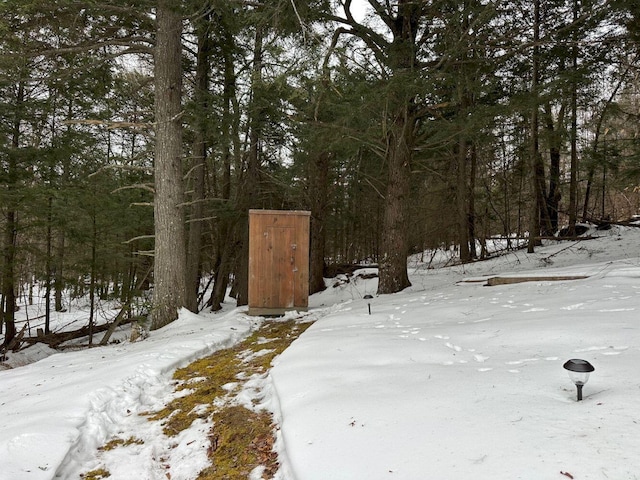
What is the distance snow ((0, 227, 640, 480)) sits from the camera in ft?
5.23

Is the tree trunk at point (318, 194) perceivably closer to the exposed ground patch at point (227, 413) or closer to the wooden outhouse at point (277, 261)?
the wooden outhouse at point (277, 261)

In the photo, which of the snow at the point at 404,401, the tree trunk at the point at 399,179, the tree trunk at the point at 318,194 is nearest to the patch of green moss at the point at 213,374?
the snow at the point at 404,401

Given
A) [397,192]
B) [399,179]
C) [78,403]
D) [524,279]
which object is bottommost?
[78,403]

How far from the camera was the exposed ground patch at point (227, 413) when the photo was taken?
208 cm

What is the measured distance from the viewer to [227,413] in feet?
8.98

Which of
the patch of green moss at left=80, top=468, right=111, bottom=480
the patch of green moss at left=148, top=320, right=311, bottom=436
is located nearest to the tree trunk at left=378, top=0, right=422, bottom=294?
the patch of green moss at left=148, top=320, right=311, bottom=436

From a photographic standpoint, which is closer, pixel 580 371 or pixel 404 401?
pixel 580 371

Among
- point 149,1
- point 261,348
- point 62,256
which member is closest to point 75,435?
point 261,348

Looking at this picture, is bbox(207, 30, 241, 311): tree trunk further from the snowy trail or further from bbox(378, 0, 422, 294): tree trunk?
the snowy trail

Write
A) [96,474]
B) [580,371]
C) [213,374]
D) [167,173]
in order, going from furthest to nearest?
[167,173]
[213,374]
[96,474]
[580,371]

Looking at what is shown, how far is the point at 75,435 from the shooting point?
233 cm

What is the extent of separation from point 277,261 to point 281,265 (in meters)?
0.11

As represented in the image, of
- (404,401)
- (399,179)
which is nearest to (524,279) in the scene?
(399,179)

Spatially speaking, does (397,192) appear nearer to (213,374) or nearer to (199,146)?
(213,374)
